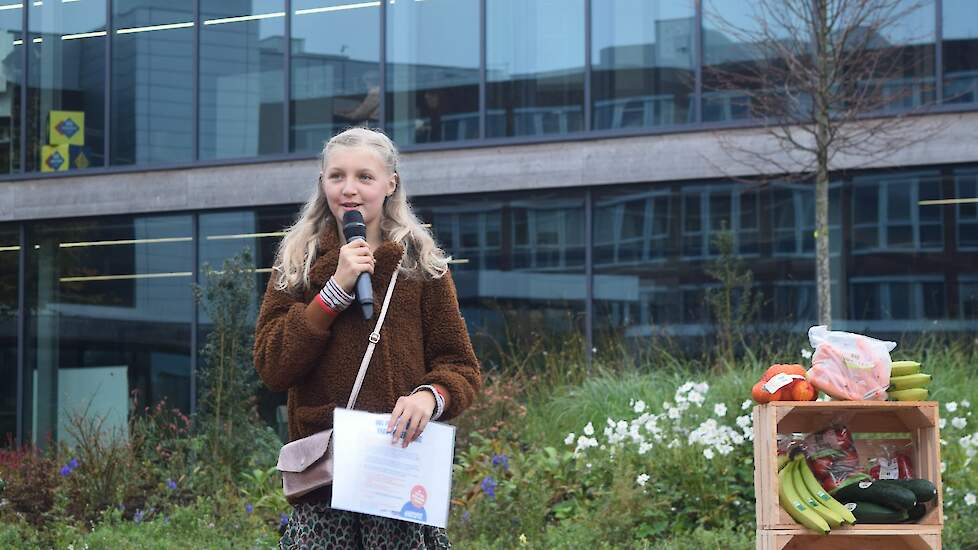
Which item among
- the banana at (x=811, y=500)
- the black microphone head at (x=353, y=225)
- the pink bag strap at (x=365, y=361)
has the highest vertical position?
the black microphone head at (x=353, y=225)

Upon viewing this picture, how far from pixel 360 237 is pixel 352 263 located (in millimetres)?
132

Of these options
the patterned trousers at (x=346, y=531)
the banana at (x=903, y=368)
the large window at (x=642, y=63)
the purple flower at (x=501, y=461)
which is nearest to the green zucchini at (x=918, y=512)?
the banana at (x=903, y=368)

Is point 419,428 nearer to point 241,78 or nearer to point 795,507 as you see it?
point 795,507

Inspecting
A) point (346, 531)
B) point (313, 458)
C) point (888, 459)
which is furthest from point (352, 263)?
point (888, 459)

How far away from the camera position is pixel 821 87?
434 inches

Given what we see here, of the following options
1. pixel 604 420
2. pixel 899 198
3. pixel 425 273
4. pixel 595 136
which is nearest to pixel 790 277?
pixel 899 198

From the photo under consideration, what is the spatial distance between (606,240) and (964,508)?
7.00m

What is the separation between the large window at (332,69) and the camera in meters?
14.6

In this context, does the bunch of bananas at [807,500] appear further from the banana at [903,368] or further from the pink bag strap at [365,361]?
the pink bag strap at [365,361]

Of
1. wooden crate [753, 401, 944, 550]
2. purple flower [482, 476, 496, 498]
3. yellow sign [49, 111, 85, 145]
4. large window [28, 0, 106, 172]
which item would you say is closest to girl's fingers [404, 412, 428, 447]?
wooden crate [753, 401, 944, 550]

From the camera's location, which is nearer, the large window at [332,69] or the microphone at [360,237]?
the microphone at [360,237]

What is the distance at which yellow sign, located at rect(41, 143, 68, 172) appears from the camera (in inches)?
620

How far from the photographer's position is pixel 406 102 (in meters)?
14.4

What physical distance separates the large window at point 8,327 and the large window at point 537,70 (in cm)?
623
